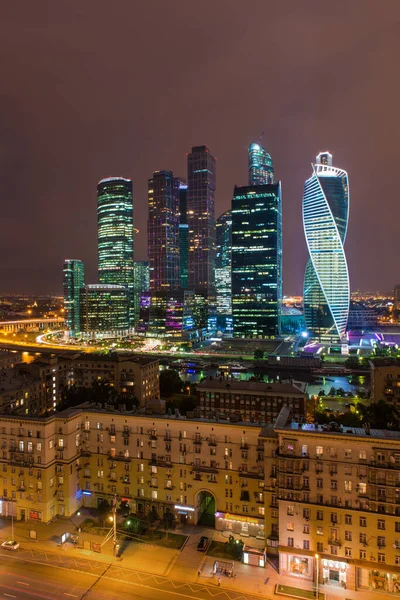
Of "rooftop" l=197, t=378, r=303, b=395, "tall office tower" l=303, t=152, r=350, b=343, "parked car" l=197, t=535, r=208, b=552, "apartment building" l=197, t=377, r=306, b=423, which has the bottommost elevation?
"parked car" l=197, t=535, r=208, b=552

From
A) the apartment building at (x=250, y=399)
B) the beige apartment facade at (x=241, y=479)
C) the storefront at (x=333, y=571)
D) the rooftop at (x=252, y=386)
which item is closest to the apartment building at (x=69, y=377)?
the apartment building at (x=250, y=399)

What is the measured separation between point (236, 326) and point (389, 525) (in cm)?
16845

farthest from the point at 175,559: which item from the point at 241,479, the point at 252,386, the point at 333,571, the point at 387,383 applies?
the point at 387,383

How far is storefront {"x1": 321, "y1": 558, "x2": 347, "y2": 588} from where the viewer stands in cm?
3196

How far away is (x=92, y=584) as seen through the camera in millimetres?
31484

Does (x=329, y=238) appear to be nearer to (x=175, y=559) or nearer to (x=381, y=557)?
(x=381, y=557)

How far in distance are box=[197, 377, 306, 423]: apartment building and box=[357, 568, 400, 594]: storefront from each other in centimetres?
3781

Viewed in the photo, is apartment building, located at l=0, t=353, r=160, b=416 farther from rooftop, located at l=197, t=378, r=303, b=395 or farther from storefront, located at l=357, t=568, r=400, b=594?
storefront, located at l=357, t=568, r=400, b=594

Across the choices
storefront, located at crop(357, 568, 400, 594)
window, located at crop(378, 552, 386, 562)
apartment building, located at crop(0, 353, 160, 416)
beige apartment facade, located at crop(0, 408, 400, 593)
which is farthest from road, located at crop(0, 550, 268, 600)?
apartment building, located at crop(0, 353, 160, 416)

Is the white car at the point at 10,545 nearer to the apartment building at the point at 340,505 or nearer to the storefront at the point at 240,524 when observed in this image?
the storefront at the point at 240,524

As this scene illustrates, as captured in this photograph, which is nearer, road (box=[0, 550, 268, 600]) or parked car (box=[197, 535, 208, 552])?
road (box=[0, 550, 268, 600])

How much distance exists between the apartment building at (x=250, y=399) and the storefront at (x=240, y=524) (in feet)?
99.6

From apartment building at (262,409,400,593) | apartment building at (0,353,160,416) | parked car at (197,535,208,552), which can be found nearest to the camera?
apartment building at (262,409,400,593)

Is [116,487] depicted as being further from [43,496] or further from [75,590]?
[75,590]
